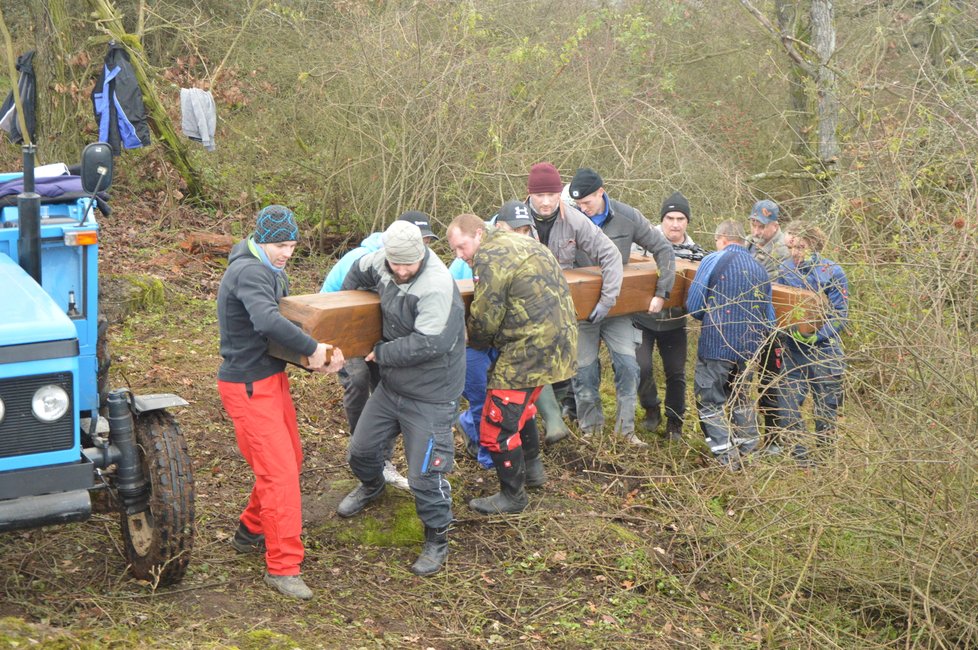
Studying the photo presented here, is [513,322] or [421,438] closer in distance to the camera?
[421,438]

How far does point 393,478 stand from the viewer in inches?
251

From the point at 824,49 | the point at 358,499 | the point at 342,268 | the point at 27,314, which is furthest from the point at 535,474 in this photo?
the point at 824,49

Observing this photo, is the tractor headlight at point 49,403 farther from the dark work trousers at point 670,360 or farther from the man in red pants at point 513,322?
the dark work trousers at point 670,360

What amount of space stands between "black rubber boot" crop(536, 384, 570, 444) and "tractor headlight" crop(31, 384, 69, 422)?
145 inches

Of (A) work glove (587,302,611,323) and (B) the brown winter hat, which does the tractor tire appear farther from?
(A) work glove (587,302,611,323)

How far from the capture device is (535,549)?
586 cm

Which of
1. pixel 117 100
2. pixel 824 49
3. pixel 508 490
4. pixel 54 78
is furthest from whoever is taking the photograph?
pixel 54 78

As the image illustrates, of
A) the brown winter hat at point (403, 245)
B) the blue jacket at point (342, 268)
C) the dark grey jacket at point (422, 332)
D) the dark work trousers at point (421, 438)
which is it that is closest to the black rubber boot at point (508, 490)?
the dark work trousers at point (421, 438)

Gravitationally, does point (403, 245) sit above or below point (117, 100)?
above

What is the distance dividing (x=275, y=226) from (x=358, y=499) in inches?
76.9

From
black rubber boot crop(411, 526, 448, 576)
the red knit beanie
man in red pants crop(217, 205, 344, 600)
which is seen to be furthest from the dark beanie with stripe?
man in red pants crop(217, 205, 344, 600)

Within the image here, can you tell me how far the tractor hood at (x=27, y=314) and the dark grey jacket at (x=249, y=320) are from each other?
2.49 ft

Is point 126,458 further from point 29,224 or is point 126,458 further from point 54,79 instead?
point 54,79

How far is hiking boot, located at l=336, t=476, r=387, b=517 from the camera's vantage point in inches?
236
